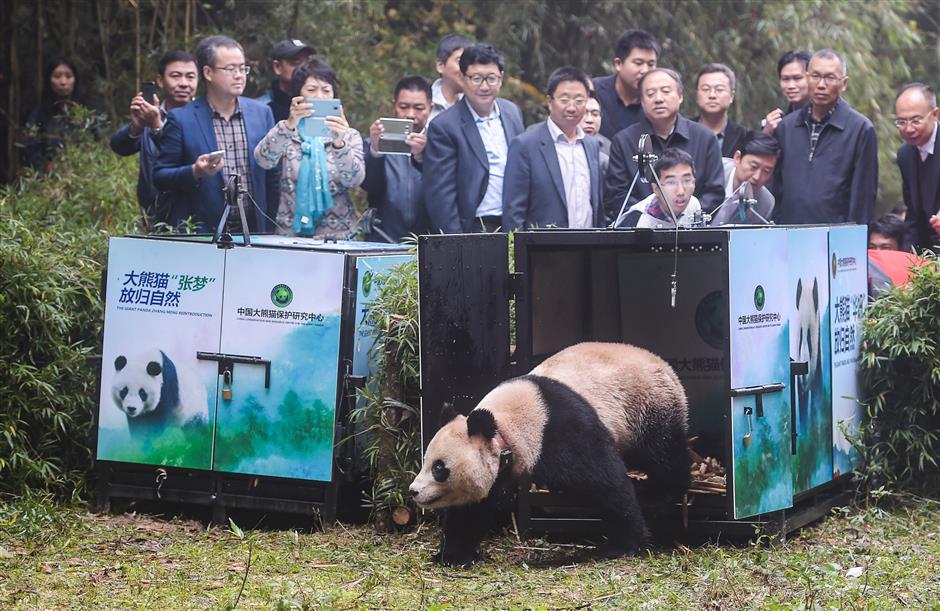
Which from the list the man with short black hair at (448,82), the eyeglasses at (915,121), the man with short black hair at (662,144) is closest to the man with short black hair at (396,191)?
the man with short black hair at (448,82)

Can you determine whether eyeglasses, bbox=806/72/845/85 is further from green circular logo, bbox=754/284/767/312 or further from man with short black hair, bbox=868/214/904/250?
green circular logo, bbox=754/284/767/312

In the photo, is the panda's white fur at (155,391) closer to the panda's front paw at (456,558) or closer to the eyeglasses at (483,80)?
the panda's front paw at (456,558)

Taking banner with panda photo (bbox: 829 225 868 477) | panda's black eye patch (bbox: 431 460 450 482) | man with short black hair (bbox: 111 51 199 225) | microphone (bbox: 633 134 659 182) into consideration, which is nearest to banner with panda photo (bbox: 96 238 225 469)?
man with short black hair (bbox: 111 51 199 225)

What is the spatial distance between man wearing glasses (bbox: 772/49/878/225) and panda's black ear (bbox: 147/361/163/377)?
13.6ft

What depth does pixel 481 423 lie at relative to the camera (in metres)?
5.53

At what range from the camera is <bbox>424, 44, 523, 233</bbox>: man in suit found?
810 cm

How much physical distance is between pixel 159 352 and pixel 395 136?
2.18 meters

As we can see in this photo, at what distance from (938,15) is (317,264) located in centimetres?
1468

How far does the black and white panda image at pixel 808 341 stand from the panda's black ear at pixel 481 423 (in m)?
1.77

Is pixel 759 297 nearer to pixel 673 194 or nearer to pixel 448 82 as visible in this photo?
pixel 673 194

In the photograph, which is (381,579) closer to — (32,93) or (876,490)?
(876,490)

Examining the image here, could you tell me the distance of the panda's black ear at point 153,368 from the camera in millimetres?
6699

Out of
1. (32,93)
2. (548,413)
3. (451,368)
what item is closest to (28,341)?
(451,368)

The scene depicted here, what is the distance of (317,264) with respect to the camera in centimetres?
642
